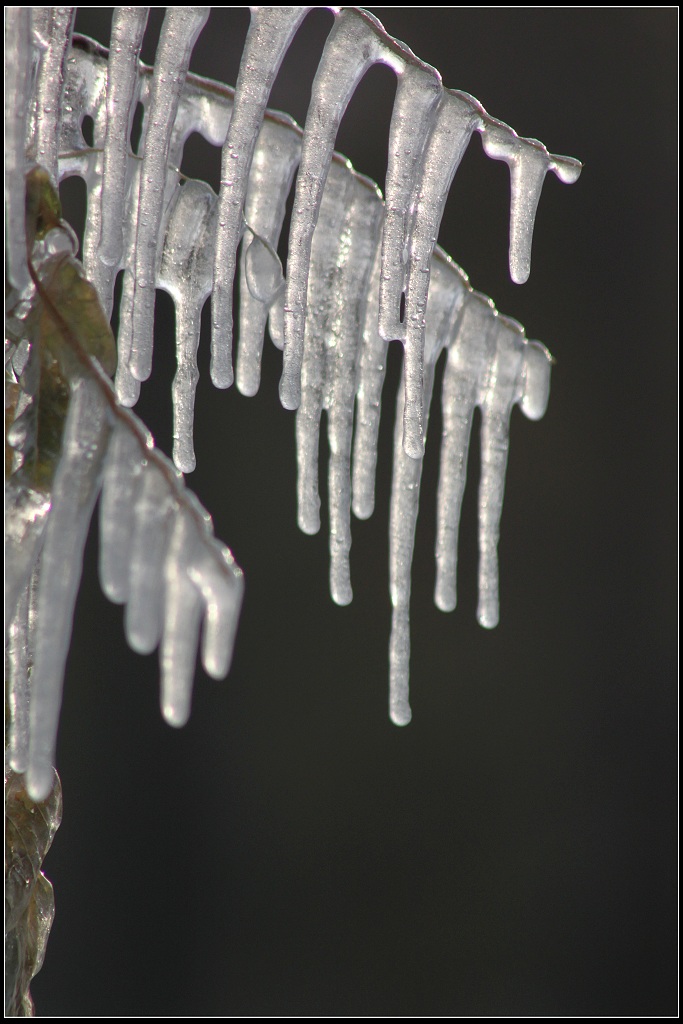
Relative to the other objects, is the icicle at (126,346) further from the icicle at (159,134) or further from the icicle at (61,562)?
the icicle at (61,562)

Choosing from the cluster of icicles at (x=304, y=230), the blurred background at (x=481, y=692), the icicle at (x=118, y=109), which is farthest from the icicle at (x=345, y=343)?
the blurred background at (x=481, y=692)

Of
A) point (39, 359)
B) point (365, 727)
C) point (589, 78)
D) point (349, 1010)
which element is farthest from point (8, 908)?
point (589, 78)

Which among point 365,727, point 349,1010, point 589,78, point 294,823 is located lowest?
point 349,1010

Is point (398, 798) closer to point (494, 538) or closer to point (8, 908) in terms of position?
point (494, 538)

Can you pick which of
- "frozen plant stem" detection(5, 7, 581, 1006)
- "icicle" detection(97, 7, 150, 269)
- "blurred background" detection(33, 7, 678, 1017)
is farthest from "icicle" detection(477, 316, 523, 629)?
"blurred background" detection(33, 7, 678, 1017)

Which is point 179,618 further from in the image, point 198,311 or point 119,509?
point 198,311

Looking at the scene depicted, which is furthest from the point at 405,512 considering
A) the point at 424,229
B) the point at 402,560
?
the point at 424,229
